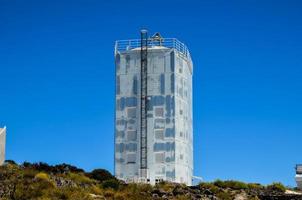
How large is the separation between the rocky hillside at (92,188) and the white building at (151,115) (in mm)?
7439

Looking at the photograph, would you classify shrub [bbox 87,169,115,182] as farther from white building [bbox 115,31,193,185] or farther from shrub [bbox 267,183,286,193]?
shrub [bbox 267,183,286,193]

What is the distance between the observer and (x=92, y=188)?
50.8 meters

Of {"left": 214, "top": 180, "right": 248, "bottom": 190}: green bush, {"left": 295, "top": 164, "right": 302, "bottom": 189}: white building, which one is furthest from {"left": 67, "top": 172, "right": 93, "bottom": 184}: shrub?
{"left": 295, "top": 164, "right": 302, "bottom": 189}: white building

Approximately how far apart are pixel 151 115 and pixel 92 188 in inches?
659

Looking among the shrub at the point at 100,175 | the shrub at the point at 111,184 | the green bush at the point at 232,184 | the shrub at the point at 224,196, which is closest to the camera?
the shrub at the point at 111,184

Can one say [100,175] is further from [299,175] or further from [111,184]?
[299,175]

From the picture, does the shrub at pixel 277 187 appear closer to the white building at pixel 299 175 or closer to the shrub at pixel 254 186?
the shrub at pixel 254 186

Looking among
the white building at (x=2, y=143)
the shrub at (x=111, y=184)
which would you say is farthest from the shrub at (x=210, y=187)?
the white building at (x=2, y=143)

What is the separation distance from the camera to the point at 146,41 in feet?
224

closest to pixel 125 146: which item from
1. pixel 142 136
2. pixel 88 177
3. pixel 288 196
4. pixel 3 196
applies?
pixel 142 136

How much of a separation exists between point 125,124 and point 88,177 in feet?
38.3

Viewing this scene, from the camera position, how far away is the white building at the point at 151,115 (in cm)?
6550

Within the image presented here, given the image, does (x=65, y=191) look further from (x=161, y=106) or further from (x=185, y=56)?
(x=185, y=56)

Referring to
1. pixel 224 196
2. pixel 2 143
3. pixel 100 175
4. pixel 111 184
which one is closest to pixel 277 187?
pixel 224 196
